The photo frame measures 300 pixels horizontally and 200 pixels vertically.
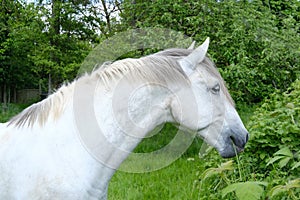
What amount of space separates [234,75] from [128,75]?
3581 millimetres

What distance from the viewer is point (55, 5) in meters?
10.8

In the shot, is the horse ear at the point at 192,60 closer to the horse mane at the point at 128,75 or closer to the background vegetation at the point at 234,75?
the horse mane at the point at 128,75

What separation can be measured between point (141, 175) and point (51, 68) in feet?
25.2

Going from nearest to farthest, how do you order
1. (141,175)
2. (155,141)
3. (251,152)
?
(251,152) → (141,175) → (155,141)

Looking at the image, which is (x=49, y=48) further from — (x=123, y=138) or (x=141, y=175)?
(x=123, y=138)

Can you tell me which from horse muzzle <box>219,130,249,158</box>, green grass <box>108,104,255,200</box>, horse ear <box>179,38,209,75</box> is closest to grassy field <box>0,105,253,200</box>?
green grass <box>108,104,255,200</box>

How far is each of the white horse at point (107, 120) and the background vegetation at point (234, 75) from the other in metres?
0.52

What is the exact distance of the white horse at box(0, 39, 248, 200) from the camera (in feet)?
5.80

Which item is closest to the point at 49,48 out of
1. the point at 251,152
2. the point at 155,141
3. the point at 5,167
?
the point at 155,141

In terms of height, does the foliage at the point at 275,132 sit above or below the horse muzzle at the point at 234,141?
below

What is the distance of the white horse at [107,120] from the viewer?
177 cm

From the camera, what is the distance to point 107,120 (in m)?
1.80

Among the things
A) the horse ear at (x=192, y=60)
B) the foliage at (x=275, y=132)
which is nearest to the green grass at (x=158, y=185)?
the foliage at (x=275, y=132)

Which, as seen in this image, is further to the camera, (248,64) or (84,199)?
(248,64)
